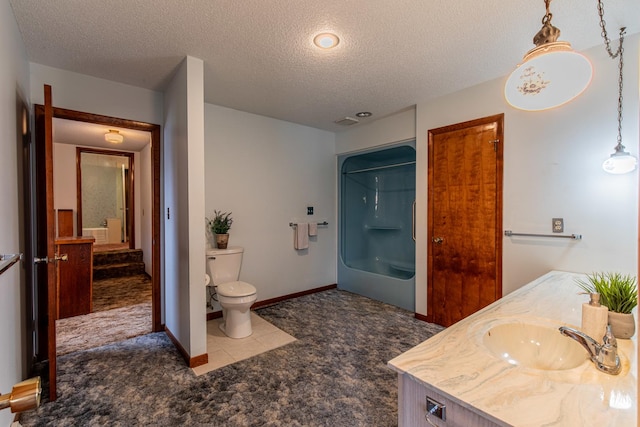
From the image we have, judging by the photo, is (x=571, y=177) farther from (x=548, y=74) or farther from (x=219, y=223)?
(x=219, y=223)

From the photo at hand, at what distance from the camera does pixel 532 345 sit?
1.24m

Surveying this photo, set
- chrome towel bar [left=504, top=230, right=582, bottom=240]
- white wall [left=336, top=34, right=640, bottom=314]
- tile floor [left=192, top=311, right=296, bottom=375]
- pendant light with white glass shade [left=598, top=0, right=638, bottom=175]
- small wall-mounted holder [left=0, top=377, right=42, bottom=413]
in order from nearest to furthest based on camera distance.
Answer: small wall-mounted holder [left=0, top=377, right=42, bottom=413], pendant light with white glass shade [left=598, top=0, right=638, bottom=175], white wall [left=336, top=34, right=640, bottom=314], chrome towel bar [left=504, top=230, right=582, bottom=240], tile floor [left=192, top=311, right=296, bottom=375]

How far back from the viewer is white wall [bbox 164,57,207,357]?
7.37ft

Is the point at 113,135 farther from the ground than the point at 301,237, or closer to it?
farther from the ground

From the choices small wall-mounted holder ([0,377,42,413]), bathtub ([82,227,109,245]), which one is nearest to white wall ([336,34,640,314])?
small wall-mounted holder ([0,377,42,413])

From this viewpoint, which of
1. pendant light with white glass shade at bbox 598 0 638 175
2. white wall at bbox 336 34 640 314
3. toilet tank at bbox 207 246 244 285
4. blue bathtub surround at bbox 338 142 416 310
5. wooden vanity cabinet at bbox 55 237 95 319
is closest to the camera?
pendant light with white glass shade at bbox 598 0 638 175

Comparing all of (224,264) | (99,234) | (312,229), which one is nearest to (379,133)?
(312,229)

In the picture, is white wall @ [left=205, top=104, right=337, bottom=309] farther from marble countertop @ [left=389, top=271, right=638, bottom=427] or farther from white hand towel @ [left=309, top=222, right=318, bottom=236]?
marble countertop @ [left=389, top=271, right=638, bottom=427]

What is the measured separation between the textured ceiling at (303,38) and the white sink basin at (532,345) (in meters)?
1.72

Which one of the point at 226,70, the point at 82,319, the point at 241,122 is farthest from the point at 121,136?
the point at 226,70

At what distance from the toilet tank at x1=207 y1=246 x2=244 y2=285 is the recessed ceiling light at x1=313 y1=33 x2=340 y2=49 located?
2129 millimetres

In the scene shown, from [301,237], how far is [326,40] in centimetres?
250

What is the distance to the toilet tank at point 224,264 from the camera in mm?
3029

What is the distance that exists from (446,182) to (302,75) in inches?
67.9
